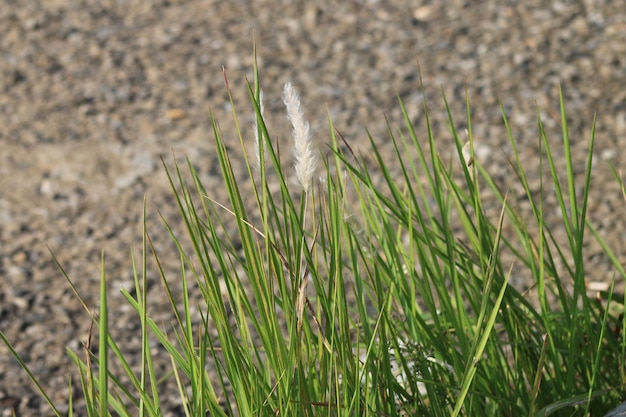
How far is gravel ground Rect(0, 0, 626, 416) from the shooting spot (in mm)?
3094

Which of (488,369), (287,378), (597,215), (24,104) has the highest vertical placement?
(24,104)

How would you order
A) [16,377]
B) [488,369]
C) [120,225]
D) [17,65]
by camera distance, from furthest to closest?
[17,65]
[120,225]
[16,377]
[488,369]

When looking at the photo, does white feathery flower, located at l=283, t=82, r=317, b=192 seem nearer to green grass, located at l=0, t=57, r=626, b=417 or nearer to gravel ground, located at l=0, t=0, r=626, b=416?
green grass, located at l=0, t=57, r=626, b=417

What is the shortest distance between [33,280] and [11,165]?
0.72 m

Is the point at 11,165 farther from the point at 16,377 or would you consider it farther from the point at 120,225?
the point at 16,377

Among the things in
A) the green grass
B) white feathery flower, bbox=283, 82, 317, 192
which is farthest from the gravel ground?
white feathery flower, bbox=283, 82, 317, 192

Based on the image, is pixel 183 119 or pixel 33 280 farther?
pixel 183 119

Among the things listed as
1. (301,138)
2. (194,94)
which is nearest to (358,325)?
(301,138)

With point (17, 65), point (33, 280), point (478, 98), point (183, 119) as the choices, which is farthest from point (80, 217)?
point (478, 98)

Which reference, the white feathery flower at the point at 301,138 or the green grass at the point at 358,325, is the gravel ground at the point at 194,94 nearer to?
the green grass at the point at 358,325

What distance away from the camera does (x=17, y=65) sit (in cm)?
416

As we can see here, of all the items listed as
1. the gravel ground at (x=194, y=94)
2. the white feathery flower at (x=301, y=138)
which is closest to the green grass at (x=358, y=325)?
the white feathery flower at (x=301, y=138)

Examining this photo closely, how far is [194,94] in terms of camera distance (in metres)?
3.94

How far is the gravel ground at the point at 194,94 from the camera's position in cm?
309
